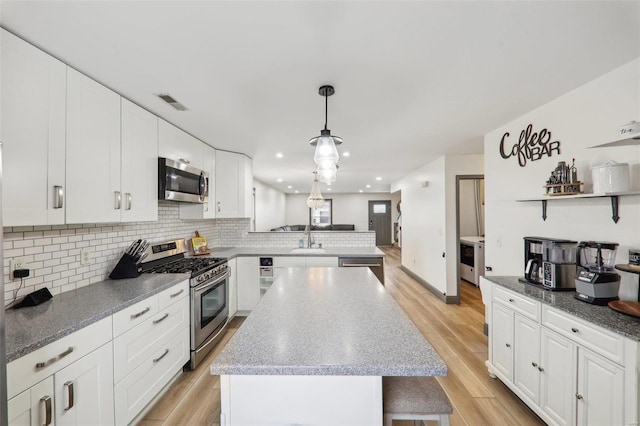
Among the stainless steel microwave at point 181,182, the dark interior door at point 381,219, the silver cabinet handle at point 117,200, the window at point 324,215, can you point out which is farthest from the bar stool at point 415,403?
the dark interior door at point 381,219

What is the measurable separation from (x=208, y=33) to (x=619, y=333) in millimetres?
2525

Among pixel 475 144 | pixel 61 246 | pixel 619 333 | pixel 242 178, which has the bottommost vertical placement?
pixel 619 333

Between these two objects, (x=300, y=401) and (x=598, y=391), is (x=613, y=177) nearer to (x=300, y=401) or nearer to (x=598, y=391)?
(x=598, y=391)

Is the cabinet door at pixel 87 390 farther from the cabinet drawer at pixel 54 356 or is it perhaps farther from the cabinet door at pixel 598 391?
the cabinet door at pixel 598 391

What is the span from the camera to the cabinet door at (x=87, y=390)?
1262mm

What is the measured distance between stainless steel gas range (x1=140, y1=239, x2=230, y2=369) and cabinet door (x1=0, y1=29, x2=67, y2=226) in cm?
120

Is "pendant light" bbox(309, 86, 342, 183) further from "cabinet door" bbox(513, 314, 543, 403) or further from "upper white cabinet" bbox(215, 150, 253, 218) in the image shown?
"upper white cabinet" bbox(215, 150, 253, 218)

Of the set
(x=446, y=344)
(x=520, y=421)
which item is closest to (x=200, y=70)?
(x=520, y=421)

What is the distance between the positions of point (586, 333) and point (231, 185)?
12.5 feet

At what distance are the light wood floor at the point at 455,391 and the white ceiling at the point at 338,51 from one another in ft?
7.68

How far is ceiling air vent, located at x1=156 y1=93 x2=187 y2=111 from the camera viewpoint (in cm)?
203

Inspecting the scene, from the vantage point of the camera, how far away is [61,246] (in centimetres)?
183

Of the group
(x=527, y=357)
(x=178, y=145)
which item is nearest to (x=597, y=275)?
(x=527, y=357)

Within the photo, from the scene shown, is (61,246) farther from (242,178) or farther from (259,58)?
(242,178)
